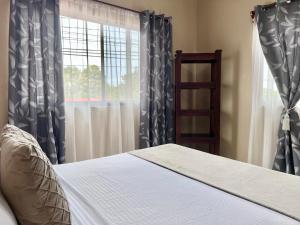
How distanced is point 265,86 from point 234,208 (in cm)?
197

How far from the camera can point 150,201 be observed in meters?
1.21

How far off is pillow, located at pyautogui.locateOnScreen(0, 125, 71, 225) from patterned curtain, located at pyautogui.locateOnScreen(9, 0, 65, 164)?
61.5 inches

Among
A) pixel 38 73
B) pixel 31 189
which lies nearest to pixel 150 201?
pixel 31 189

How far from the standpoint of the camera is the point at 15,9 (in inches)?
85.4

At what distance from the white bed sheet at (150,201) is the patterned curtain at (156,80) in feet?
4.74

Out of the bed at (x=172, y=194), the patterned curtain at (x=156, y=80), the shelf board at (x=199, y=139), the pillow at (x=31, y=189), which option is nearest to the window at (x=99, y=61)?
the patterned curtain at (x=156, y=80)

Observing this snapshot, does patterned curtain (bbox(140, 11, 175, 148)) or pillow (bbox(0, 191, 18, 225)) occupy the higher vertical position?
patterned curtain (bbox(140, 11, 175, 148))

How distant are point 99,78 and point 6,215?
6.85 feet

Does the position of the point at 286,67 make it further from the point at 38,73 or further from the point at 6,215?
the point at 6,215

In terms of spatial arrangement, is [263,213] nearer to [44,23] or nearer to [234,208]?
[234,208]

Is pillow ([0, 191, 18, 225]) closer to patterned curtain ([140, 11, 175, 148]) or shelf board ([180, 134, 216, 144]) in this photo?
patterned curtain ([140, 11, 175, 148])

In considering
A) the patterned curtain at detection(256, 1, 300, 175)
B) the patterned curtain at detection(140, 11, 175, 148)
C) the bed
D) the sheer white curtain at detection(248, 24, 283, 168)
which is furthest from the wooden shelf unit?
the bed

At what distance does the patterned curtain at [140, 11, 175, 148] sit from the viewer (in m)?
3.01

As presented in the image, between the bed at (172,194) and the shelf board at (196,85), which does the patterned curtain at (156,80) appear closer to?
the shelf board at (196,85)
